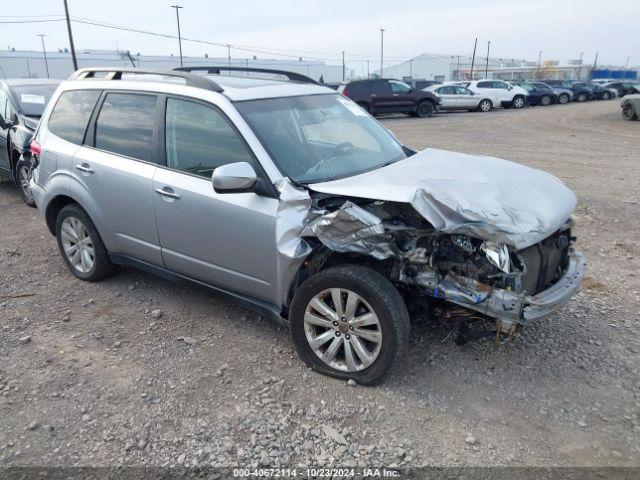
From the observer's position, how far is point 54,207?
16.6ft

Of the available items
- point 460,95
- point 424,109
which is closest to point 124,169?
point 424,109

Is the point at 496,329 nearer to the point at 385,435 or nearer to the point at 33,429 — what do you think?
the point at 385,435

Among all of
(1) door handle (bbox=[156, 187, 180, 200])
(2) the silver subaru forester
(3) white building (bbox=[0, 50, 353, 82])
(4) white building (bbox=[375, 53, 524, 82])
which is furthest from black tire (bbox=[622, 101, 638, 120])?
(4) white building (bbox=[375, 53, 524, 82])

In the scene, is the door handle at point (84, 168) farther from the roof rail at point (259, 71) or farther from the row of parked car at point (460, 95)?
the row of parked car at point (460, 95)

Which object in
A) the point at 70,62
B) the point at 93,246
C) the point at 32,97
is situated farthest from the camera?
the point at 70,62

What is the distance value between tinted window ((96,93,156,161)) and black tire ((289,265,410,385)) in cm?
175

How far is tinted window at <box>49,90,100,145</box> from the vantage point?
468cm

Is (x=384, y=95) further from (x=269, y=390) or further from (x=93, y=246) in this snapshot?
(x=269, y=390)

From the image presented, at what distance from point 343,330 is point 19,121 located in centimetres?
681

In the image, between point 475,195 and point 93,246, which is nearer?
point 475,195

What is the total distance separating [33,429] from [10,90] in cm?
702

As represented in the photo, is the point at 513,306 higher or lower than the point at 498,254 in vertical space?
lower

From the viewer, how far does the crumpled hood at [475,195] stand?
3.06 meters

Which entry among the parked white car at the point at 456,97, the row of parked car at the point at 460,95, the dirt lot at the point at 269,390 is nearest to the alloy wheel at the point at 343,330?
the dirt lot at the point at 269,390
